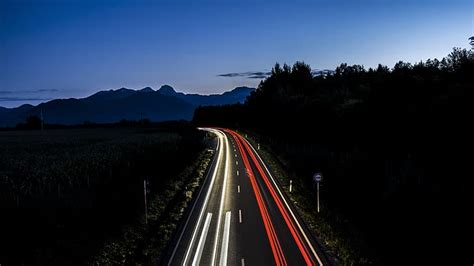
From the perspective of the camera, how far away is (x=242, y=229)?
23.2 meters

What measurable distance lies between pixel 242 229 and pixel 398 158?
21.6 meters

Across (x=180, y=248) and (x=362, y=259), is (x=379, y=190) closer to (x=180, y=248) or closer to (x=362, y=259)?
(x=362, y=259)

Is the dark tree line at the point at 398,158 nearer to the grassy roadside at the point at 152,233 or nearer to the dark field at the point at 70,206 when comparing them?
the grassy roadside at the point at 152,233

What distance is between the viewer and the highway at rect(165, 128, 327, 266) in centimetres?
1858

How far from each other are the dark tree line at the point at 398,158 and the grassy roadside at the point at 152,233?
36.4 ft

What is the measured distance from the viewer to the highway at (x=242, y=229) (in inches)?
731

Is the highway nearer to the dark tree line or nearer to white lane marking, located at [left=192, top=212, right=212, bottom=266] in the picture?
white lane marking, located at [left=192, top=212, right=212, bottom=266]

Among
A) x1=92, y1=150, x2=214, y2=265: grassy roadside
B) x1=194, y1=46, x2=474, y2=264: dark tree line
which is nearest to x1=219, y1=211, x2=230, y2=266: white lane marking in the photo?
x1=92, y1=150, x2=214, y2=265: grassy roadside

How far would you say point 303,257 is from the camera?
18484 millimetres

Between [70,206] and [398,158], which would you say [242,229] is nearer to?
[70,206]

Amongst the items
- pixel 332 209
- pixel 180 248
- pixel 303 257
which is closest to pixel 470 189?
pixel 332 209

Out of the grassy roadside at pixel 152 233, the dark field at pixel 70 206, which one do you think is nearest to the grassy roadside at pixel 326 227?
the grassy roadside at pixel 152 233

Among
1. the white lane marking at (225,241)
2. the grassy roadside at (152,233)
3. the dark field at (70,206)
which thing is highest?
the dark field at (70,206)

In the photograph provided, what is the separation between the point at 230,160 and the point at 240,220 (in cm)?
2781
